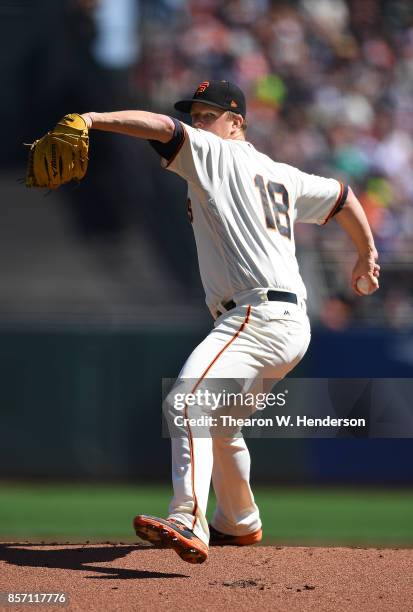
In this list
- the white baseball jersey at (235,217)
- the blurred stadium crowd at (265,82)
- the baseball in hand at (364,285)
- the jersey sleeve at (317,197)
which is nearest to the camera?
the white baseball jersey at (235,217)

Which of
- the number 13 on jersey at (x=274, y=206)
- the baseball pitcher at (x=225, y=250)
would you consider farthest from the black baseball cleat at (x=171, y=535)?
the number 13 on jersey at (x=274, y=206)

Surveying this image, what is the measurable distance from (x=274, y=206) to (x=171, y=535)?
1278 mm

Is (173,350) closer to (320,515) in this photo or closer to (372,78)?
(320,515)

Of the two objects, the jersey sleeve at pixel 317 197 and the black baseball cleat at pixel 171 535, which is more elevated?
the jersey sleeve at pixel 317 197

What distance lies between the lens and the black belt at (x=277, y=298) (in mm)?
3480

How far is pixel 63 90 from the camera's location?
31.1 feet

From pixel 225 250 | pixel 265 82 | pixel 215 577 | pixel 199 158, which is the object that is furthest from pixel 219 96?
pixel 265 82

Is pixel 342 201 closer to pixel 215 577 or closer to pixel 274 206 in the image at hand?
pixel 274 206

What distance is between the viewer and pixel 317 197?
3.87 metres

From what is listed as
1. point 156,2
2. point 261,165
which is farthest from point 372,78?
point 261,165

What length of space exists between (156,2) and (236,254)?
6871mm

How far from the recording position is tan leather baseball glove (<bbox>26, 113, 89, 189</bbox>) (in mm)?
3158

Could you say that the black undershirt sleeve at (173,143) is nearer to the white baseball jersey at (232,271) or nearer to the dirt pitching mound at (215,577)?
the white baseball jersey at (232,271)

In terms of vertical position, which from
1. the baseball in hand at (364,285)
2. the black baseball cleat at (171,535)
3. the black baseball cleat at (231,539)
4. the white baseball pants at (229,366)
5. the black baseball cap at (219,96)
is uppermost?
the black baseball cap at (219,96)
